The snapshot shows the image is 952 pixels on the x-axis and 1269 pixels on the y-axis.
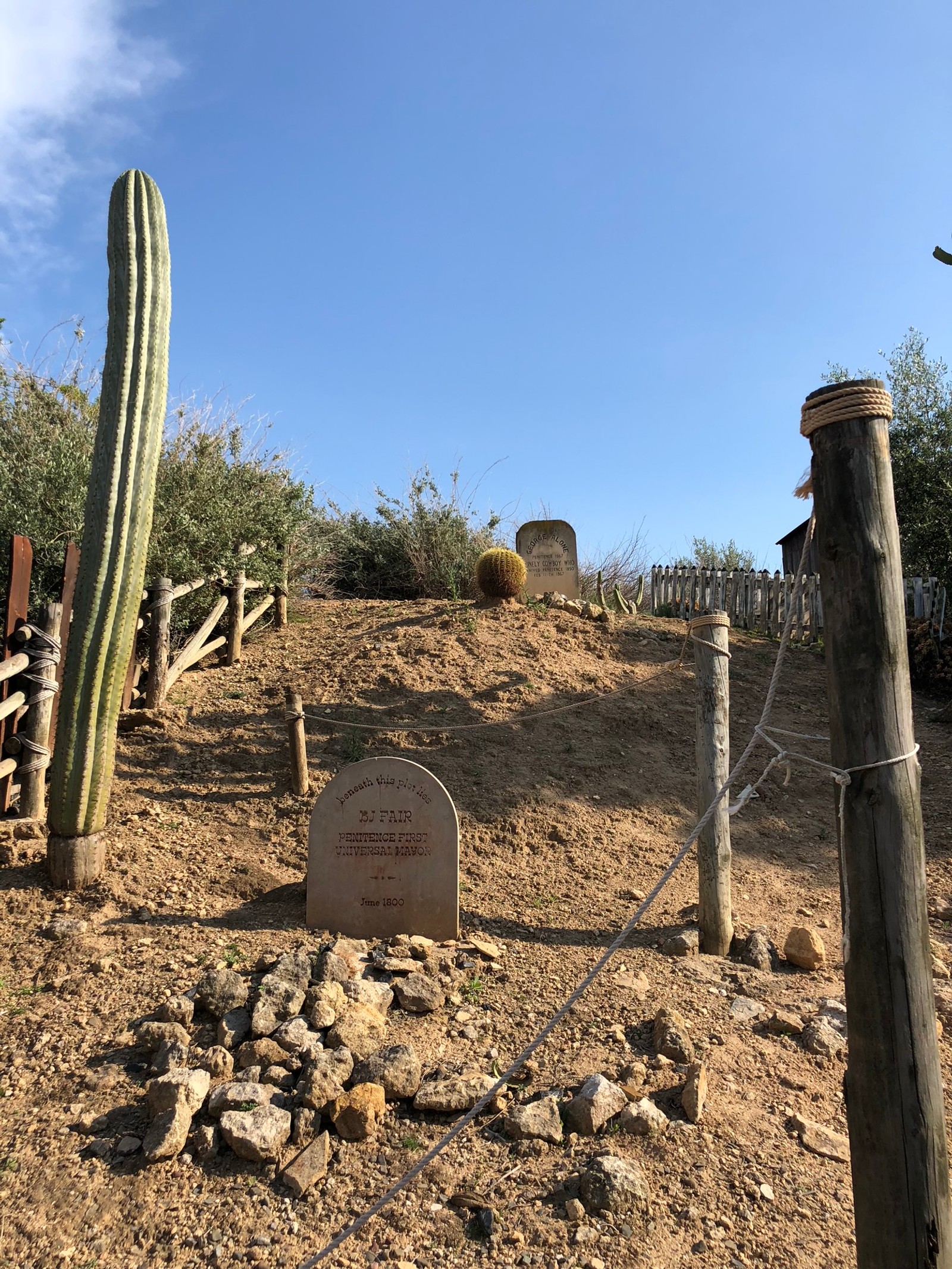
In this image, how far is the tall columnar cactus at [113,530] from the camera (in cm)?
434

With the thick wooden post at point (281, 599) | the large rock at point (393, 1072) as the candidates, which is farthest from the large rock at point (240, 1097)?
the thick wooden post at point (281, 599)

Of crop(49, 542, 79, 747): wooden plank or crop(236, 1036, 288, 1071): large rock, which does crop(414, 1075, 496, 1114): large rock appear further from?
crop(49, 542, 79, 747): wooden plank

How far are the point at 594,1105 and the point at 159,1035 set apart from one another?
1.69 m

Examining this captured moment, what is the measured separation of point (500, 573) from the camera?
956cm

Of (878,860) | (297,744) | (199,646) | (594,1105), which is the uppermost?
(199,646)

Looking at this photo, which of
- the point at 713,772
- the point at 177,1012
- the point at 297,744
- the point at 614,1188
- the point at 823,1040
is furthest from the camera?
the point at 297,744

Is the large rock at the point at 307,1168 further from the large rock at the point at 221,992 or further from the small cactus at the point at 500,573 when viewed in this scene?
the small cactus at the point at 500,573

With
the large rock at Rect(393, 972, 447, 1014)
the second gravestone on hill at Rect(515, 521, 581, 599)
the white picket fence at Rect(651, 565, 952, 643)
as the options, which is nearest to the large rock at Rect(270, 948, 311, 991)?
the large rock at Rect(393, 972, 447, 1014)

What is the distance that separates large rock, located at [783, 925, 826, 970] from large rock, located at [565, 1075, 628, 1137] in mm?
1640

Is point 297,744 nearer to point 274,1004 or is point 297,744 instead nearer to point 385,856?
point 385,856

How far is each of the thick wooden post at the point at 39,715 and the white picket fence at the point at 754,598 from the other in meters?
8.67

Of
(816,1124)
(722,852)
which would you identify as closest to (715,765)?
(722,852)

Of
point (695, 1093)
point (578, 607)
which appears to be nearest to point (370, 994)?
point (695, 1093)

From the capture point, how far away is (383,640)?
8.62 metres
